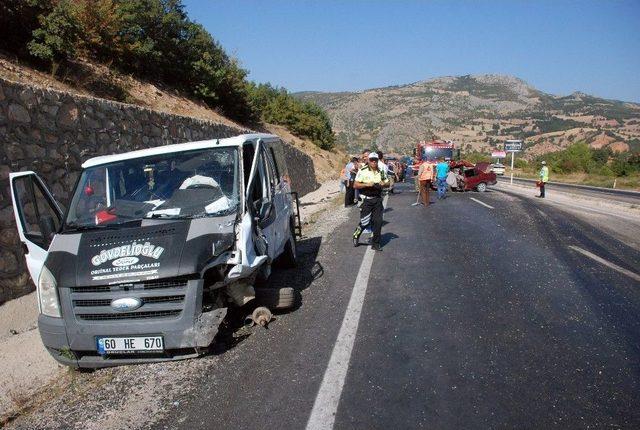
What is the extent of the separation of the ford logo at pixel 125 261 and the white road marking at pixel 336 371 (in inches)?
77.3

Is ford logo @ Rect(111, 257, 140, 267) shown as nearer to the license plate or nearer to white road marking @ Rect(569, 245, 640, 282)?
the license plate

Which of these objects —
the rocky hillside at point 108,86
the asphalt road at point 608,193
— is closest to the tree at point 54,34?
the rocky hillside at point 108,86

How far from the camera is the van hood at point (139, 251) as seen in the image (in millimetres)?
4289

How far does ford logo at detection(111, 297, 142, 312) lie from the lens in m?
4.29

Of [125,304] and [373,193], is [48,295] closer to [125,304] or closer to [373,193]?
[125,304]

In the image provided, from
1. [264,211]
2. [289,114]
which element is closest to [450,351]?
[264,211]

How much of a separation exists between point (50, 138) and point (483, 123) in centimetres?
17818

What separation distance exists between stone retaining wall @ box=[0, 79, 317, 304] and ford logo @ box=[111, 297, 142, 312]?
2.58 meters

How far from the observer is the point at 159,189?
551cm

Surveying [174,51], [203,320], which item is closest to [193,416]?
[203,320]

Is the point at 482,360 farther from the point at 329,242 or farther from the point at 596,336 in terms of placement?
Answer: the point at 329,242

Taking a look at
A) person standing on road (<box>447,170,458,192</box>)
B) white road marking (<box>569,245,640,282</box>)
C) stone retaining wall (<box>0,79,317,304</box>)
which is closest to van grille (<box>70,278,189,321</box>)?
stone retaining wall (<box>0,79,317,304</box>)

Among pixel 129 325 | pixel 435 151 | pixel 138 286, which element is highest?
pixel 435 151

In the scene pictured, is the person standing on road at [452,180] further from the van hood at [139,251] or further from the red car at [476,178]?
the van hood at [139,251]
